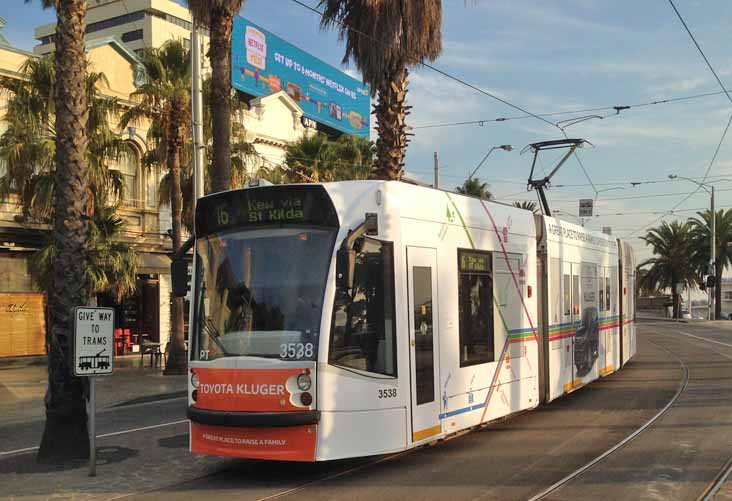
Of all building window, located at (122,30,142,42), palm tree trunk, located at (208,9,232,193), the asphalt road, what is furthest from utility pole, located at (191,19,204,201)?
building window, located at (122,30,142,42)

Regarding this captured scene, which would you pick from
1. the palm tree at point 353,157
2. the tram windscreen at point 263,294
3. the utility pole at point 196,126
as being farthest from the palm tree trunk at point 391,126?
the palm tree at point 353,157

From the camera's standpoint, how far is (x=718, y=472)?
8328 mm

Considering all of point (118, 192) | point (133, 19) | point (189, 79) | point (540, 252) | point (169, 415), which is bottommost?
point (169, 415)

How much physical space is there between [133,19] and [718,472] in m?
77.0

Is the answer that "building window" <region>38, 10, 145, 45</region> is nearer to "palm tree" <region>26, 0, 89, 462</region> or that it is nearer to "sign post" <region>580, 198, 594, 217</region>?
"sign post" <region>580, 198, 594, 217</region>

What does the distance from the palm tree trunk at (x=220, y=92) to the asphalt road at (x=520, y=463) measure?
17.5 ft

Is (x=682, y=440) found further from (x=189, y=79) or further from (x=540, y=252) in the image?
(x=189, y=79)

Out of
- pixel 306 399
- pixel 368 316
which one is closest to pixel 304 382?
pixel 306 399

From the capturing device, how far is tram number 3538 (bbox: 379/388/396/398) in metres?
8.13

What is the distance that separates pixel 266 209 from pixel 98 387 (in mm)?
12431

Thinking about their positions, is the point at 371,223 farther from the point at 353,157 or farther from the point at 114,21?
the point at 114,21

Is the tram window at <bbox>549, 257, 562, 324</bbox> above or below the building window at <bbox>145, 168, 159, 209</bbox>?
below

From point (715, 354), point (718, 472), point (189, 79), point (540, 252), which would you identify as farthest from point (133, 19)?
point (718, 472)

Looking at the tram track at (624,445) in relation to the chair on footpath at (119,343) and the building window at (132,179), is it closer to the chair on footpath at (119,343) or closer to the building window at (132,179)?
the chair on footpath at (119,343)
